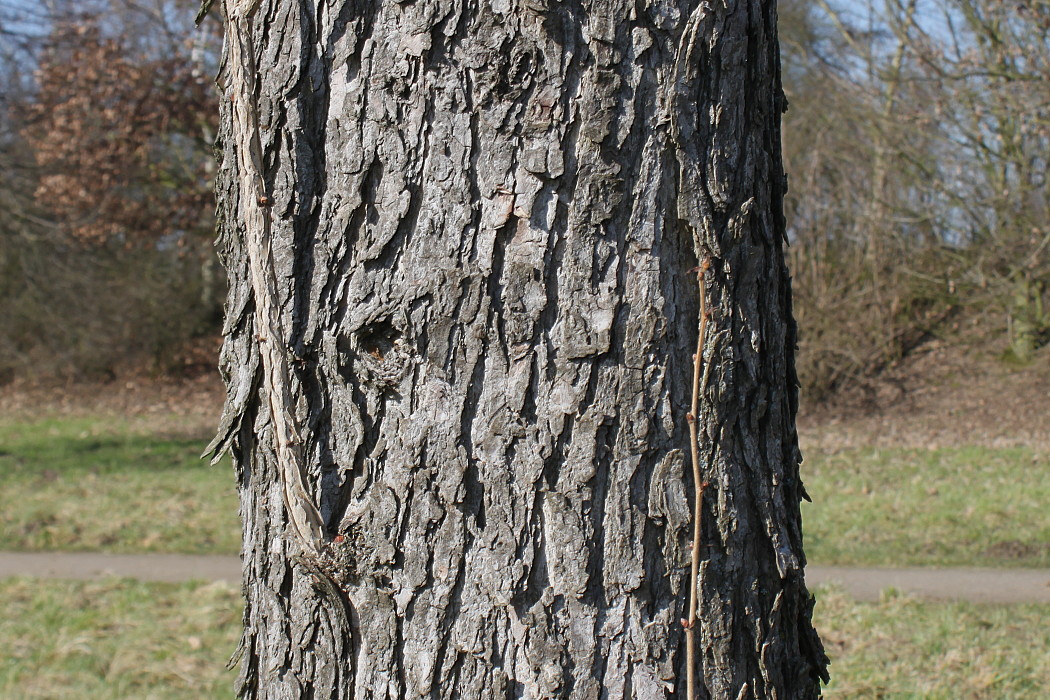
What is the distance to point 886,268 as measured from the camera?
13.1 m

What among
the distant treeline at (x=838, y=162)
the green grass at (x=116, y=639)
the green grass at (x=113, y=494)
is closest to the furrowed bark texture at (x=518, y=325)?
the green grass at (x=116, y=639)

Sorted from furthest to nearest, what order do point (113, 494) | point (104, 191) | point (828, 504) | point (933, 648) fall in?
point (104, 191) → point (113, 494) → point (828, 504) → point (933, 648)

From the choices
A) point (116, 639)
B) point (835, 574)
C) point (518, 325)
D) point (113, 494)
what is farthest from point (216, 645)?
point (113, 494)

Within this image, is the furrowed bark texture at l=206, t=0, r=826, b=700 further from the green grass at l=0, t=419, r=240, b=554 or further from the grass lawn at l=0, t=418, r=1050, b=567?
the green grass at l=0, t=419, r=240, b=554

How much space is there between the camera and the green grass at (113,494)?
6922 mm

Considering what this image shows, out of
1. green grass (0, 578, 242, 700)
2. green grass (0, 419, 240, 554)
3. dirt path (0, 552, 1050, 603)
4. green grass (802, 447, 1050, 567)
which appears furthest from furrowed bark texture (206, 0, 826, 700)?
green grass (0, 419, 240, 554)

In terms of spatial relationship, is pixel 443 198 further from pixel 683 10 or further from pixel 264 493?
pixel 264 493

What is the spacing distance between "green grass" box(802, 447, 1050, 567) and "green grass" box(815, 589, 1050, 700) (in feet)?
3.75

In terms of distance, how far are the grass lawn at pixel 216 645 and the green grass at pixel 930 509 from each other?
1.31 metres

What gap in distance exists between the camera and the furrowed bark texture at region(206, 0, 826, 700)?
151cm

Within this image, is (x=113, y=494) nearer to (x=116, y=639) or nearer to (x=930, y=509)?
(x=116, y=639)

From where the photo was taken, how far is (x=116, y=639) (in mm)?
4574

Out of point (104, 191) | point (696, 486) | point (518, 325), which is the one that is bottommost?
point (696, 486)

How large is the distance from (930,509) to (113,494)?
7004 millimetres
